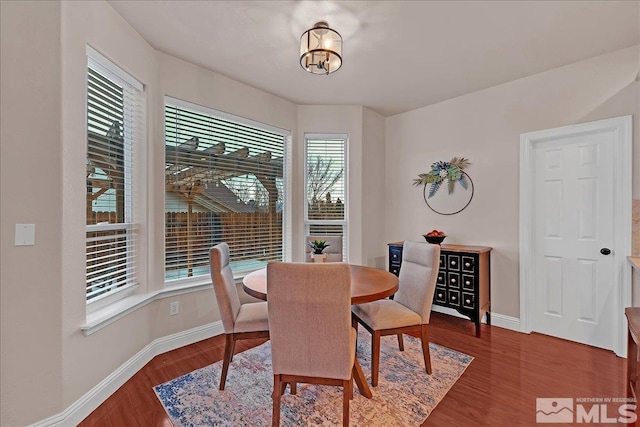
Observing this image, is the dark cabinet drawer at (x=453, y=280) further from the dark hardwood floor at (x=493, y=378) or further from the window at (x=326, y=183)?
the window at (x=326, y=183)

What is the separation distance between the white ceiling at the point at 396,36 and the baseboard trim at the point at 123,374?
8.62 ft

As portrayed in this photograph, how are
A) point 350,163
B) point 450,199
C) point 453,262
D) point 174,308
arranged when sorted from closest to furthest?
point 174,308
point 453,262
point 450,199
point 350,163

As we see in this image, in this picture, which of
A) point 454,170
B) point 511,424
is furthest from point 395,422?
point 454,170

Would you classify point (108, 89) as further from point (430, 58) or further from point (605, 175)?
point (605, 175)

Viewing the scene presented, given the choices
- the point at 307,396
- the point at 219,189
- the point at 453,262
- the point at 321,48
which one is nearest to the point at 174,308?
the point at 219,189

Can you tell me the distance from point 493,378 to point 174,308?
2.76 meters

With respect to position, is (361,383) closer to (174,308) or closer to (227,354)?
(227,354)

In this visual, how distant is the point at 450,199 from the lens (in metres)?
3.59

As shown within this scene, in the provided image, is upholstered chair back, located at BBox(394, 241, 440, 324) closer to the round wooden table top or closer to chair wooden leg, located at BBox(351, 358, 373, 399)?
the round wooden table top

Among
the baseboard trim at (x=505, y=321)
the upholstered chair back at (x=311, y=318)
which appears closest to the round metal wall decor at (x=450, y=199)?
the baseboard trim at (x=505, y=321)

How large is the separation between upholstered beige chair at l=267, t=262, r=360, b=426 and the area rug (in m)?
0.28

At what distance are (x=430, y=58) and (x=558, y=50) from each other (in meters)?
1.08

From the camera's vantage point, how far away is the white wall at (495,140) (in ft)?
8.71

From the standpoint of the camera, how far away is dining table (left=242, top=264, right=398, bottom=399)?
1784mm
